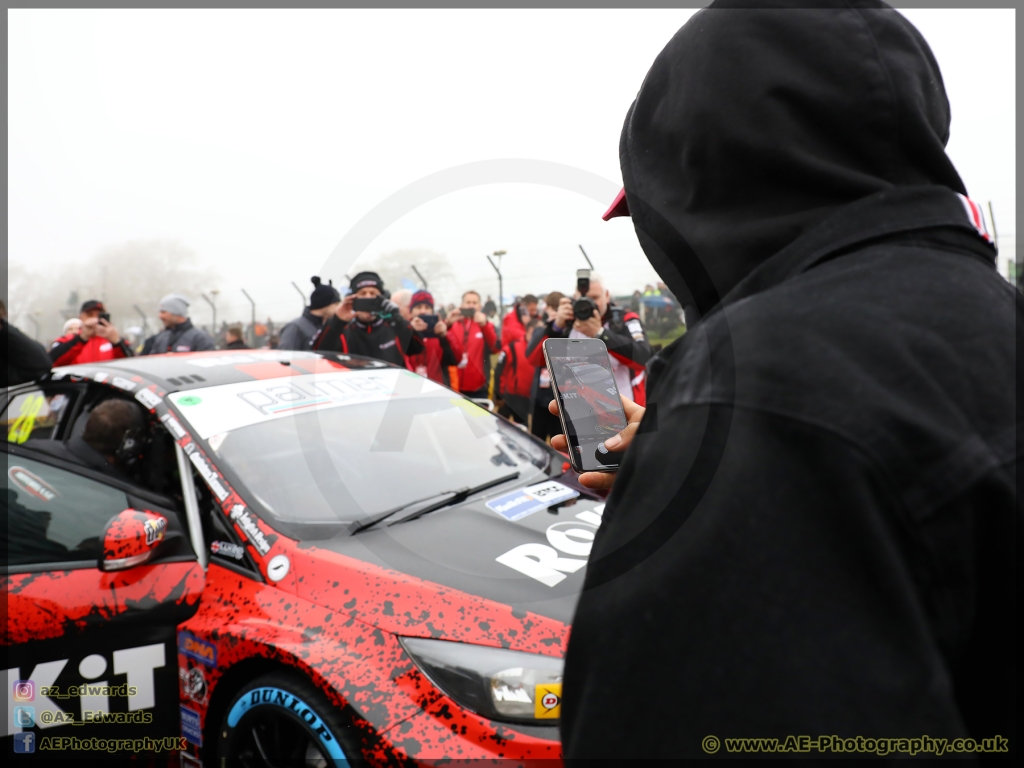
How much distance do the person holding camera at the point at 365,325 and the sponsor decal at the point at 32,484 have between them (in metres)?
2.80

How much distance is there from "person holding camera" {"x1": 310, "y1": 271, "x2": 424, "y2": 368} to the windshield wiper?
2.94 m

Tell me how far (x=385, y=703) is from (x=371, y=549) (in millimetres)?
485

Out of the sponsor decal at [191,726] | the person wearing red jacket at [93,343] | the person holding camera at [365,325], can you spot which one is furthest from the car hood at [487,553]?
the person wearing red jacket at [93,343]

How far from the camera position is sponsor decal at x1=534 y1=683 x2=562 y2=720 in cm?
162

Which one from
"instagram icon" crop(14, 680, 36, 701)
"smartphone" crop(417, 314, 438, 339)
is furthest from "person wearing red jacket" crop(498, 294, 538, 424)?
"instagram icon" crop(14, 680, 36, 701)

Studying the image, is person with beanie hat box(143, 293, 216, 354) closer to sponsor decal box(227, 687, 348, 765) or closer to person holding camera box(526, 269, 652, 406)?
→ person holding camera box(526, 269, 652, 406)

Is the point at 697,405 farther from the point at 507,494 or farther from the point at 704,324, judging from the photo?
the point at 507,494

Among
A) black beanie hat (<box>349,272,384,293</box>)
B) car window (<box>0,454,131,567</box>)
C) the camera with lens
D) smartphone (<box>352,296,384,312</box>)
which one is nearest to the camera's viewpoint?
car window (<box>0,454,131,567</box>)

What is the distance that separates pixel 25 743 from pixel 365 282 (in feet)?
12.7

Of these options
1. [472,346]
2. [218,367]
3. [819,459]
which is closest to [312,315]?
[472,346]

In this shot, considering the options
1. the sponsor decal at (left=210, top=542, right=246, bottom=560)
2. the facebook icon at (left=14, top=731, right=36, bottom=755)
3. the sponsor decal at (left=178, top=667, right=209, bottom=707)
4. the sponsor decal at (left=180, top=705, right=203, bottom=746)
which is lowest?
the facebook icon at (left=14, top=731, right=36, bottom=755)

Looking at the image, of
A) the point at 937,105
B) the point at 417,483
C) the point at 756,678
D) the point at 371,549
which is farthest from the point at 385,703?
the point at 937,105

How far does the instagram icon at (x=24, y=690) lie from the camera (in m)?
2.08

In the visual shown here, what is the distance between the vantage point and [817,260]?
2.10 ft
